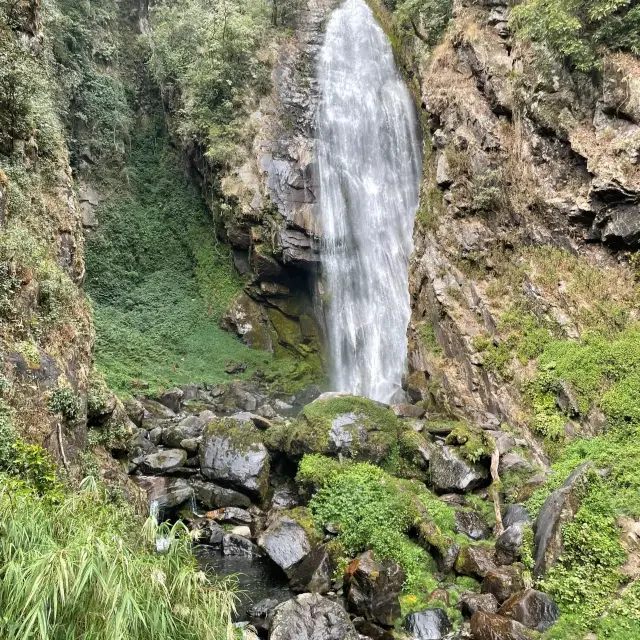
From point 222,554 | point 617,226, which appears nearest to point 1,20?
point 222,554

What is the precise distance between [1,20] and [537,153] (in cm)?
1426

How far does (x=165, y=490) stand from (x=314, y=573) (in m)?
4.43

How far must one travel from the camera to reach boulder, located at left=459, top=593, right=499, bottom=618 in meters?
7.54

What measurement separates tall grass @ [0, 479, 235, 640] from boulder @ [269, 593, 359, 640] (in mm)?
2857

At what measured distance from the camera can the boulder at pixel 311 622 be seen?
6996mm

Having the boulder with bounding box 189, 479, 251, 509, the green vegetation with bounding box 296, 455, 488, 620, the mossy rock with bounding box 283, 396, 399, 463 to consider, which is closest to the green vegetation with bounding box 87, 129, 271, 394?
the boulder with bounding box 189, 479, 251, 509

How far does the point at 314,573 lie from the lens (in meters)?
8.83

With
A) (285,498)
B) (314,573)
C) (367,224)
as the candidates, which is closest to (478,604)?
(314,573)

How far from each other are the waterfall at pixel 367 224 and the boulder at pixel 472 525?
916 cm

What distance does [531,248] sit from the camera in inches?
577

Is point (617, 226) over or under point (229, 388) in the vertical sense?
over

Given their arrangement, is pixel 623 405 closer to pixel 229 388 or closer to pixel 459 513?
pixel 459 513

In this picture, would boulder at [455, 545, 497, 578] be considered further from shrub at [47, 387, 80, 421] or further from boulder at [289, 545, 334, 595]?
shrub at [47, 387, 80, 421]

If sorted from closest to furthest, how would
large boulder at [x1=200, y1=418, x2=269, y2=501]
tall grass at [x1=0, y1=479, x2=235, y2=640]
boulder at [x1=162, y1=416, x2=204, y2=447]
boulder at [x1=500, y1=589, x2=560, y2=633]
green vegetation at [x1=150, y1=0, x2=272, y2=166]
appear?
tall grass at [x1=0, y1=479, x2=235, y2=640] < boulder at [x1=500, y1=589, x2=560, y2=633] < large boulder at [x1=200, y1=418, x2=269, y2=501] < boulder at [x1=162, y1=416, x2=204, y2=447] < green vegetation at [x1=150, y1=0, x2=272, y2=166]
